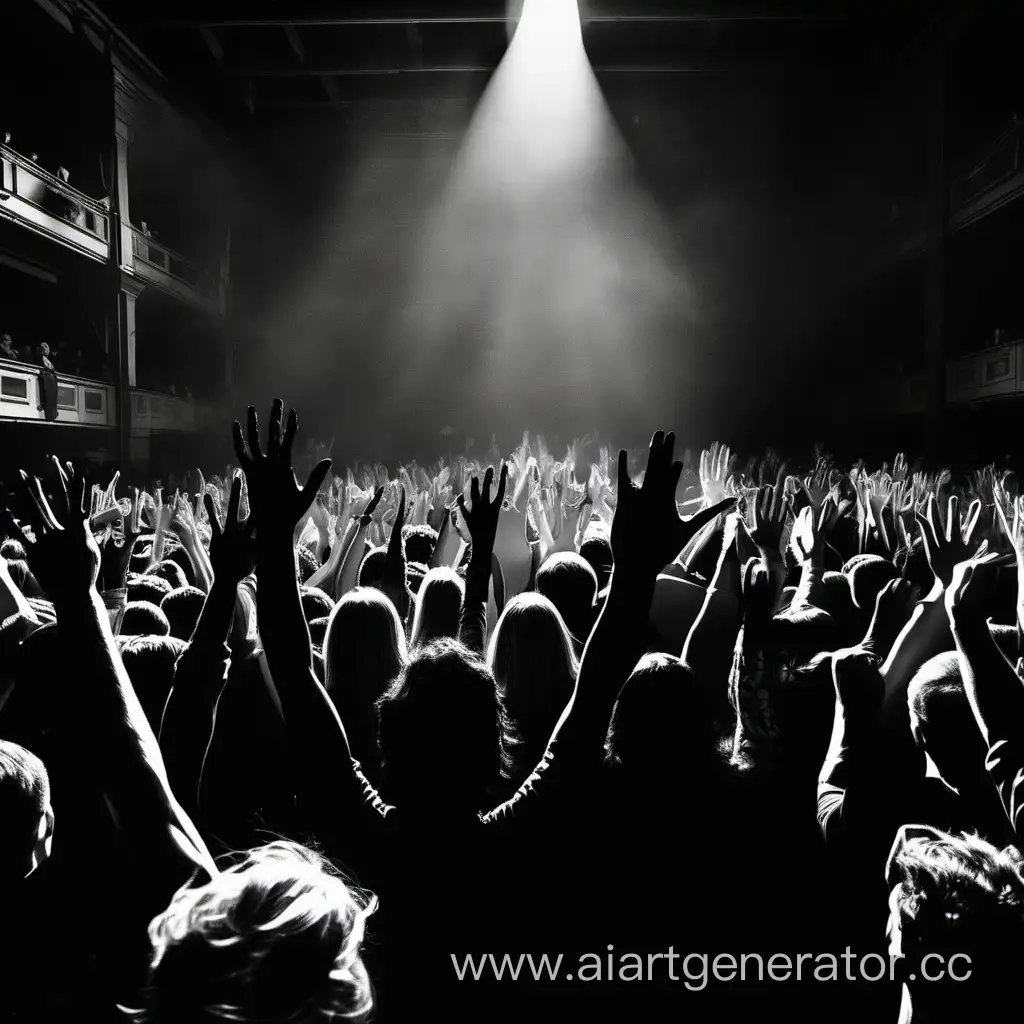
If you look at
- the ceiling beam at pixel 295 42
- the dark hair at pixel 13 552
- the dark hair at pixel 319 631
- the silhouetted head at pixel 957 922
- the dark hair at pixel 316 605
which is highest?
the ceiling beam at pixel 295 42

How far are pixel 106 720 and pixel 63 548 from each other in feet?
Answer: 1.19

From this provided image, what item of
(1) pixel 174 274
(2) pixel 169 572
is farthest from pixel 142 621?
(1) pixel 174 274

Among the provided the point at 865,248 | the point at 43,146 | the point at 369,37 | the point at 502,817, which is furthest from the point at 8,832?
the point at 865,248

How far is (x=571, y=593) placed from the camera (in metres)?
2.81

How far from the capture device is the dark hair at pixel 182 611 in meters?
2.84

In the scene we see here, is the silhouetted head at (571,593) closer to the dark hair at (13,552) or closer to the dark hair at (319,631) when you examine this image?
the dark hair at (319,631)

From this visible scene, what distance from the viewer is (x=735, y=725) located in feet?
7.55

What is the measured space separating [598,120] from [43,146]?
38.5 feet

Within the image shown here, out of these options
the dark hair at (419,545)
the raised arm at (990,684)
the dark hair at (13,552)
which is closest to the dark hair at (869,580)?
the raised arm at (990,684)

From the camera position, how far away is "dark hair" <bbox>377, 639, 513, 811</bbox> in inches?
51.9

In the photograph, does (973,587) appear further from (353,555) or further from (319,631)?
(353,555)

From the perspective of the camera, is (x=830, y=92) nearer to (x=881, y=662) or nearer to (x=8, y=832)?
(x=881, y=662)

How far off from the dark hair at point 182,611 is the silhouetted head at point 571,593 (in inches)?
46.5

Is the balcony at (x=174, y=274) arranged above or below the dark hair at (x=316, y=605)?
above
